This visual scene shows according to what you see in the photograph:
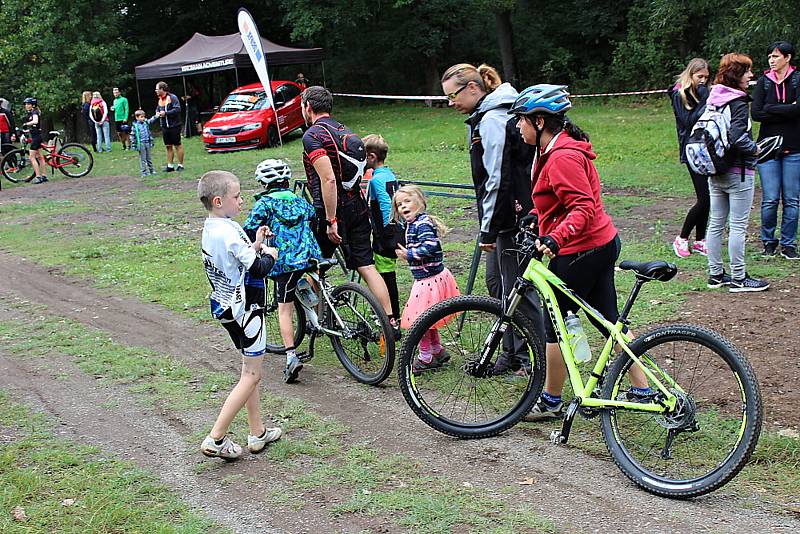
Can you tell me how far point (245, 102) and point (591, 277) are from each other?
1989 cm

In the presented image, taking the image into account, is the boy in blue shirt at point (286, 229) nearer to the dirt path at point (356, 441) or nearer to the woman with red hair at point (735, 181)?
the dirt path at point (356, 441)

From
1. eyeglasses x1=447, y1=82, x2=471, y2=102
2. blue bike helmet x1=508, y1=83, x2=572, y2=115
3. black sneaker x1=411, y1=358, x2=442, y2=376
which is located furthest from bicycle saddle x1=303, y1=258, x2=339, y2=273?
blue bike helmet x1=508, y1=83, x2=572, y2=115

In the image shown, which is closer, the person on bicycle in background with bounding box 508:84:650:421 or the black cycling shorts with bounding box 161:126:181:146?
the person on bicycle in background with bounding box 508:84:650:421

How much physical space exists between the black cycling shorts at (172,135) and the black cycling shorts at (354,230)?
12.6 meters

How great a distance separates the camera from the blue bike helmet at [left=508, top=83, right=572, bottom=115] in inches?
178

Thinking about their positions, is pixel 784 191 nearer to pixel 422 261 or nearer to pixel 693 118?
pixel 693 118

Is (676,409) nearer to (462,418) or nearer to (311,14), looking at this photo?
(462,418)

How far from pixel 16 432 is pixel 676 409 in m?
3.93

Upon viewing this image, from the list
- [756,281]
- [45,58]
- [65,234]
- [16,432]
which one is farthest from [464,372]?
[45,58]

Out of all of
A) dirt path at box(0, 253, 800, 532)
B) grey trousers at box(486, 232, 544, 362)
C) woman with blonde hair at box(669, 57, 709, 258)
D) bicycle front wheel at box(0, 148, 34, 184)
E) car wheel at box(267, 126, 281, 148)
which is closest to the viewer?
dirt path at box(0, 253, 800, 532)

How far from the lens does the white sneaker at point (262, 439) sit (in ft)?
16.0

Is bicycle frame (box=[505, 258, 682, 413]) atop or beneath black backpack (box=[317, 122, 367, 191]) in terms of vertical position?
beneath

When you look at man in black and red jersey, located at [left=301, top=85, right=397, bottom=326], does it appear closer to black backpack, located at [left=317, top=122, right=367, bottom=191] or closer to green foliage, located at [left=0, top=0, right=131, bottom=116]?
black backpack, located at [left=317, top=122, right=367, bottom=191]

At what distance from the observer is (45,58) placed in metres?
29.9
